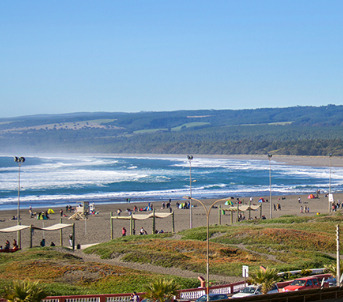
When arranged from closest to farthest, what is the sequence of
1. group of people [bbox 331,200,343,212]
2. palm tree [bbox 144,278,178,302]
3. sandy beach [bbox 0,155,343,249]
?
1. palm tree [bbox 144,278,178,302]
2. sandy beach [bbox 0,155,343,249]
3. group of people [bbox 331,200,343,212]

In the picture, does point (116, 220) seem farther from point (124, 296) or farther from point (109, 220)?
point (124, 296)

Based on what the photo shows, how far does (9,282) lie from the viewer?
19.6 m

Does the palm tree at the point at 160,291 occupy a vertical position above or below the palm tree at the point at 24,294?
below

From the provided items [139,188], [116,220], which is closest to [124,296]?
[116,220]

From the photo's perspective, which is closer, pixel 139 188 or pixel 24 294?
pixel 24 294

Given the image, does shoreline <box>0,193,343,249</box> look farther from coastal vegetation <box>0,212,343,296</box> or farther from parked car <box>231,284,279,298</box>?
parked car <box>231,284,279,298</box>

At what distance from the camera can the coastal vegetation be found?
2142cm

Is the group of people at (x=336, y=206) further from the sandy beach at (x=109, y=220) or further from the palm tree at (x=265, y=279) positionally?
the palm tree at (x=265, y=279)

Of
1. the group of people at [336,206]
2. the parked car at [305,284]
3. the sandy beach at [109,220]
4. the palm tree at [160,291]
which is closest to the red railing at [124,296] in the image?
the palm tree at [160,291]

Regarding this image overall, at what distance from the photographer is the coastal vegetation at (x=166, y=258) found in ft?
70.3

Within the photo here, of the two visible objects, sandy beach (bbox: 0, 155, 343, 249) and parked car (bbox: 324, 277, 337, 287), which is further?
sandy beach (bbox: 0, 155, 343, 249)

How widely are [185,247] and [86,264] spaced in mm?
6882

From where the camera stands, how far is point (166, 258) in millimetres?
26859

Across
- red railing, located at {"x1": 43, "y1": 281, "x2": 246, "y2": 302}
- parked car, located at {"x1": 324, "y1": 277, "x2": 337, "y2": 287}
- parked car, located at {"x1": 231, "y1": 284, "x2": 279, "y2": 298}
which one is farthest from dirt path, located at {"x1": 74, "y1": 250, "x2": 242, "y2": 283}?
parked car, located at {"x1": 324, "y1": 277, "x2": 337, "y2": 287}
